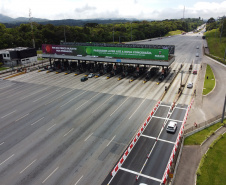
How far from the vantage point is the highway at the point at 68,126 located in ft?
90.0

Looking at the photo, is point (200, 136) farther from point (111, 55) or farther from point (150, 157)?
point (111, 55)

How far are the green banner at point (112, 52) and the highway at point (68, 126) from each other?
8.76m

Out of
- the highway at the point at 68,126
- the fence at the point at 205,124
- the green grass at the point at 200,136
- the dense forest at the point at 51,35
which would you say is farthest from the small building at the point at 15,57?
the green grass at the point at 200,136

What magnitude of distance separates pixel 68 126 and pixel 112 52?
132 ft

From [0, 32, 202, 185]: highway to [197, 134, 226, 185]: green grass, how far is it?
11.9 meters

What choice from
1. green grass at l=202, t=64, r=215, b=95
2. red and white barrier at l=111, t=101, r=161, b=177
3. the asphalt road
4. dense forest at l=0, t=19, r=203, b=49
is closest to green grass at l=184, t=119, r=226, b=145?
the asphalt road

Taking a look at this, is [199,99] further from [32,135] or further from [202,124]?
[32,135]

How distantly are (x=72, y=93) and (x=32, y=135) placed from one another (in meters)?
22.2

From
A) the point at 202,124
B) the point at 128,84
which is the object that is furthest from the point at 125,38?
the point at 202,124

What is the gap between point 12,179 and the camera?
2620 centimetres

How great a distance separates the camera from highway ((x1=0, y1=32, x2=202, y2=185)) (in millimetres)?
27438

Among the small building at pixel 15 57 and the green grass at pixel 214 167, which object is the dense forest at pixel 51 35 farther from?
the green grass at pixel 214 167

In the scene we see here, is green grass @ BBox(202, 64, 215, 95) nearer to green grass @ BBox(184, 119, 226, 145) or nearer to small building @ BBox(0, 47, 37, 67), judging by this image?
green grass @ BBox(184, 119, 226, 145)

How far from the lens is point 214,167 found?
26375mm
